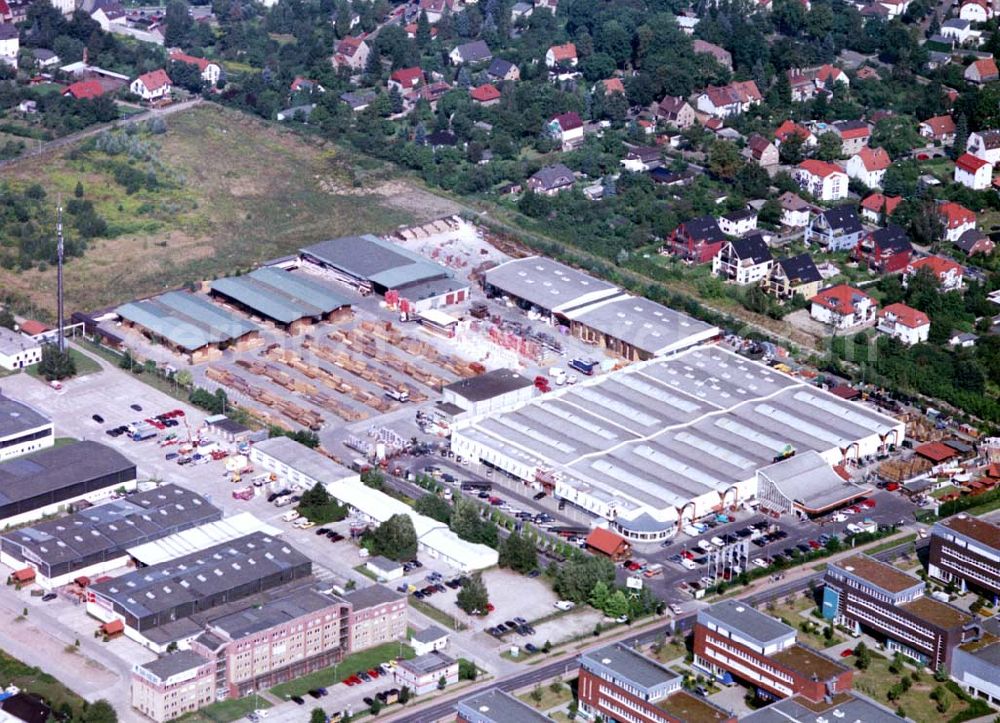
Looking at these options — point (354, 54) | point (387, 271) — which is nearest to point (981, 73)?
point (354, 54)

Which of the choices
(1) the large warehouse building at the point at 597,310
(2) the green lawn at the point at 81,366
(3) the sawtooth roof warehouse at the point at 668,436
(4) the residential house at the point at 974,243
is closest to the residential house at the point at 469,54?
(1) the large warehouse building at the point at 597,310

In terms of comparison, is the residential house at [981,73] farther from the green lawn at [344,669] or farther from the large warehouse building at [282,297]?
the green lawn at [344,669]

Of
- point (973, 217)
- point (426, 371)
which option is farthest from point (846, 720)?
point (973, 217)

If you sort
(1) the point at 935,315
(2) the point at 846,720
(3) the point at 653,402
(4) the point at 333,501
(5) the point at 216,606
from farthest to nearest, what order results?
(1) the point at 935,315
(3) the point at 653,402
(4) the point at 333,501
(5) the point at 216,606
(2) the point at 846,720

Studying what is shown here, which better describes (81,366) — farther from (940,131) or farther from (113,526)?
(940,131)

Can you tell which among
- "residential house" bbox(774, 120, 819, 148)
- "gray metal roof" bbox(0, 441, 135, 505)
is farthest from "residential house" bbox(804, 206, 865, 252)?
"gray metal roof" bbox(0, 441, 135, 505)

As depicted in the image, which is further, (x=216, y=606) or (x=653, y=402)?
(x=653, y=402)

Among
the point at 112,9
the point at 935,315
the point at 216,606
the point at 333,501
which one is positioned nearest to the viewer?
the point at 216,606

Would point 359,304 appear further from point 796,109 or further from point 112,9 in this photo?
point 112,9
